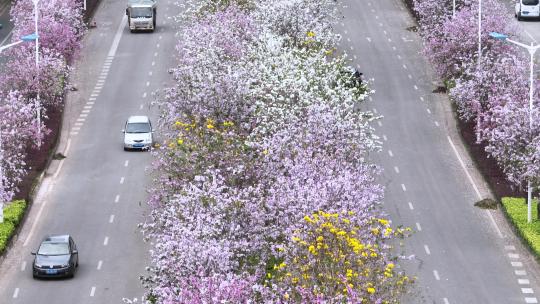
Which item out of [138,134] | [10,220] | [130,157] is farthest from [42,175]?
[10,220]

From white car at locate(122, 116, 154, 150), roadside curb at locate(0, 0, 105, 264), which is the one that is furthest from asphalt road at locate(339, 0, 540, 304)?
roadside curb at locate(0, 0, 105, 264)

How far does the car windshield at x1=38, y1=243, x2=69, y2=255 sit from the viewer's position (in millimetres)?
82938

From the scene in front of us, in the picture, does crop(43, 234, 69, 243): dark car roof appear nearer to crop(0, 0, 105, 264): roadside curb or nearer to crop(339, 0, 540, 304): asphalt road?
crop(0, 0, 105, 264): roadside curb

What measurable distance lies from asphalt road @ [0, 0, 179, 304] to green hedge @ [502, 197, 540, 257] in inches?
831

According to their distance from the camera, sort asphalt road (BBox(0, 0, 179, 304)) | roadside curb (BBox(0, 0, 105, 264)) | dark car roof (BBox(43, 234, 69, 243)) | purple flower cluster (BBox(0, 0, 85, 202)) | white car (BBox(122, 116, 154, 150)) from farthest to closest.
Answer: white car (BBox(122, 116, 154, 150)) < purple flower cluster (BBox(0, 0, 85, 202)) < roadside curb (BBox(0, 0, 105, 264)) < dark car roof (BBox(43, 234, 69, 243)) < asphalt road (BBox(0, 0, 179, 304))

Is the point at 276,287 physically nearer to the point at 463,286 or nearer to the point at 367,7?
the point at 463,286

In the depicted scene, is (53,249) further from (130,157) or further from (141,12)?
(141,12)

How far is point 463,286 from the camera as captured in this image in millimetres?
81562

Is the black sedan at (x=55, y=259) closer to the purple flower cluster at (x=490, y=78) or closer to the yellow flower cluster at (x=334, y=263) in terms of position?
the yellow flower cluster at (x=334, y=263)

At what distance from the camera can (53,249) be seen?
83188mm

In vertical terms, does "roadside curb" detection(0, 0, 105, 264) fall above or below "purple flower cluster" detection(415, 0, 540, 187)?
below

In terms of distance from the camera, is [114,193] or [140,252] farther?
[114,193]

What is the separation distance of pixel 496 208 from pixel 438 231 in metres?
5.62

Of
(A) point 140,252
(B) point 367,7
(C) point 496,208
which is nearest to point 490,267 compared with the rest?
(C) point 496,208
